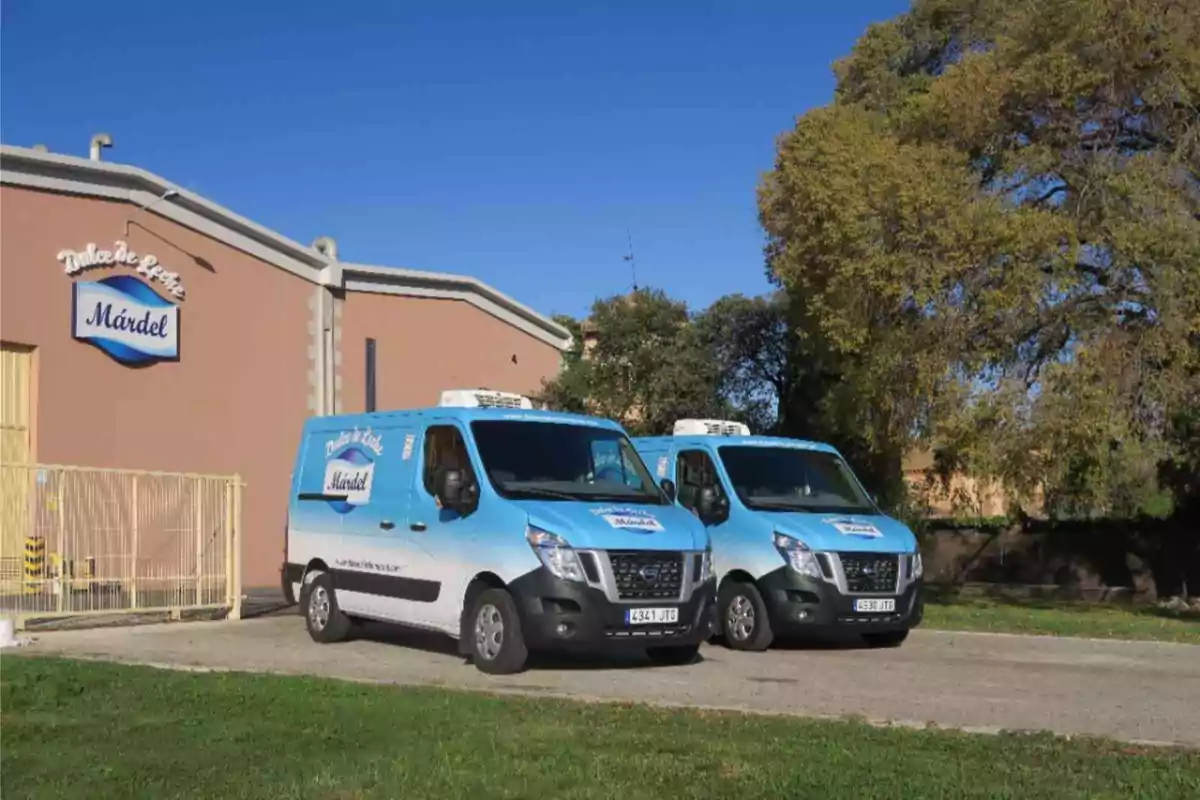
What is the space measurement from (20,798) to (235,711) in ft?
7.82

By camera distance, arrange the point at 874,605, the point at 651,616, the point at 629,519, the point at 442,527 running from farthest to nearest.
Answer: the point at 874,605
the point at 442,527
the point at 629,519
the point at 651,616

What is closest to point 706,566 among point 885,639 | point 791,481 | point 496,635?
point 496,635

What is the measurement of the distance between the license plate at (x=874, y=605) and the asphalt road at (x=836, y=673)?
47cm

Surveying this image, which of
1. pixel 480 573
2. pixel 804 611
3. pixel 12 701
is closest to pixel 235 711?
pixel 12 701

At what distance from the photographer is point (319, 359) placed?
27156mm

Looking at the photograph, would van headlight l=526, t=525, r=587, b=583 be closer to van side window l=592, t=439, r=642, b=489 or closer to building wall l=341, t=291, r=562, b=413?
van side window l=592, t=439, r=642, b=489

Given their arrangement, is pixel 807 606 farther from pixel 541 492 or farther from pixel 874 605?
pixel 541 492

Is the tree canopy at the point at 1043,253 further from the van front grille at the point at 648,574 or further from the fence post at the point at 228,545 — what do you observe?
the fence post at the point at 228,545

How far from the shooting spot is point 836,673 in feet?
40.0

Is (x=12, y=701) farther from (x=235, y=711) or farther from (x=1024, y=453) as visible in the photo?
(x=1024, y=453)

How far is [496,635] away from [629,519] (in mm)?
1504

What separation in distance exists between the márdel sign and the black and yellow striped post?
21.6 feet

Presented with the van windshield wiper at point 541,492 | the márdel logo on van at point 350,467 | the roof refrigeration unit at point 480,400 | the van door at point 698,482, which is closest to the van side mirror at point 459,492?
the van windshield wiper at point 541,492

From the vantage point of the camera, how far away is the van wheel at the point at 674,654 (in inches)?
509
